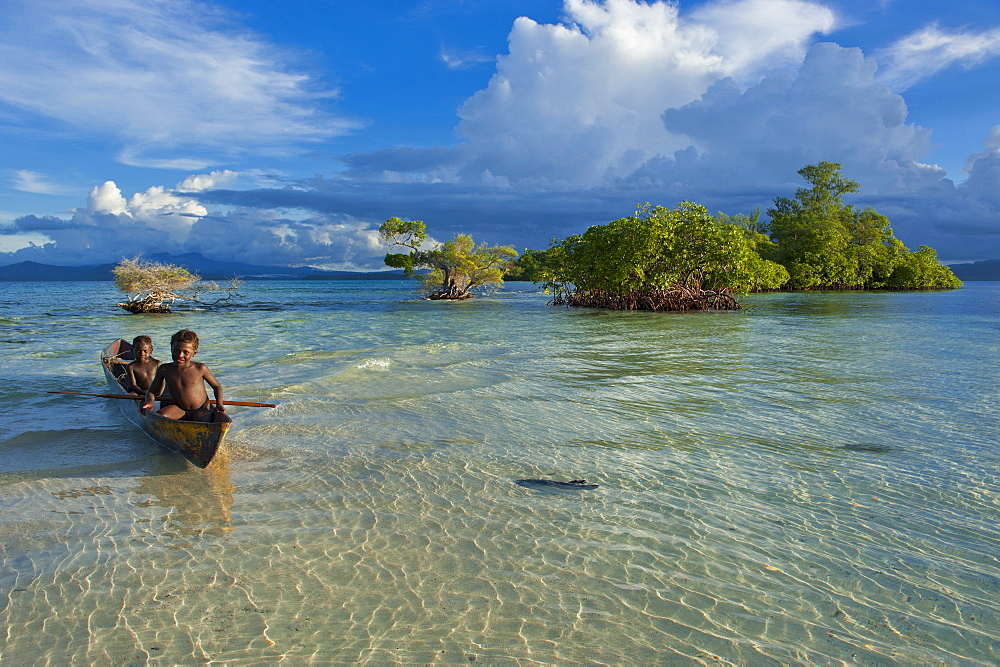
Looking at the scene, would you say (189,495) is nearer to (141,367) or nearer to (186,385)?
(186,385)

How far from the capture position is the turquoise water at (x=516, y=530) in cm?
369

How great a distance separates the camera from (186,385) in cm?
714

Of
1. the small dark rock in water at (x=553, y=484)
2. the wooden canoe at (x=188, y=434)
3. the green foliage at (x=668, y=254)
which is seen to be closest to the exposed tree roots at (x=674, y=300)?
the green foliage at (x=668, y=254)

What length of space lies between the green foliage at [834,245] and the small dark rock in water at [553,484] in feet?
243

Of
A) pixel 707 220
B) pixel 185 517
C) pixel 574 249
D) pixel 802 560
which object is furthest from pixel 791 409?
pixel 574 249

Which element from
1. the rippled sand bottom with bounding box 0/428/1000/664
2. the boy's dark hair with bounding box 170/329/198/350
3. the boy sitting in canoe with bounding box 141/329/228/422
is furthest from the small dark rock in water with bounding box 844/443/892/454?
the boy's dark hair with bounding box 170/329/198/350

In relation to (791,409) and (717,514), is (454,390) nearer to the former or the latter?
(791,409)

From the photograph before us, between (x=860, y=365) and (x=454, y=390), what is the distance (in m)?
10.3

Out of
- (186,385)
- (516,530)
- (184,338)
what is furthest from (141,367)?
(516,530)

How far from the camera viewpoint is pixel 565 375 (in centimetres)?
1352

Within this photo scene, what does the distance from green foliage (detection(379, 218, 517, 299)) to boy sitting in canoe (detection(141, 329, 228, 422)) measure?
45692mm

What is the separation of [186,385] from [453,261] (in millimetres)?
47455

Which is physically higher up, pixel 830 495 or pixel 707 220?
pixel 707 220

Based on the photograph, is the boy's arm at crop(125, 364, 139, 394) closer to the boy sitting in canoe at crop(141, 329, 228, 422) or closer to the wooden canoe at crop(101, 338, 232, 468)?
the wooden canoe at crop(101, 338, 232, 468)
